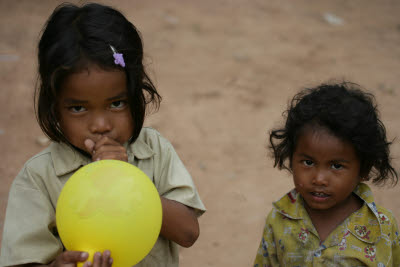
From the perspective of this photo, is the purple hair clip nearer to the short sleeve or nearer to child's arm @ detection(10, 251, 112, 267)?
the short sleeve

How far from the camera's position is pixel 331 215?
7.72 ft

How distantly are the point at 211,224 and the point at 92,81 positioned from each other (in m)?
2.31

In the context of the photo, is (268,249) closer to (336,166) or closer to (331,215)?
(331,215)

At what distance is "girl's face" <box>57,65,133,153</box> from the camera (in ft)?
6.09

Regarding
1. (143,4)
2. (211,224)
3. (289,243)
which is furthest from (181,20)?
(289,243)

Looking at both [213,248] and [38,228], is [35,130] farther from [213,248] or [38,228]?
[38,228]

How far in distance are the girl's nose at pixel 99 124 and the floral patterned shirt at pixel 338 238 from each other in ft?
3.36

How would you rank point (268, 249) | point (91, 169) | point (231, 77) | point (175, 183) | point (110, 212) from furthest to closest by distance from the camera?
point (231, 77), point (268, 249), point (175, 183), point (91, 169), point (110, 212)

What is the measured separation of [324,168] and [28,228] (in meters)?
1.32

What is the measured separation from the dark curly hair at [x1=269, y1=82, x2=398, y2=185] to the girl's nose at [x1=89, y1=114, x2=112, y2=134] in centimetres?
93

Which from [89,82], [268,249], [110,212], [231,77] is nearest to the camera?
[110,212]

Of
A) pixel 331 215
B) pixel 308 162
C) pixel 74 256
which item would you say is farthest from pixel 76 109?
pixel 331 215

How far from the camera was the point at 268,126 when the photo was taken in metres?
4.98

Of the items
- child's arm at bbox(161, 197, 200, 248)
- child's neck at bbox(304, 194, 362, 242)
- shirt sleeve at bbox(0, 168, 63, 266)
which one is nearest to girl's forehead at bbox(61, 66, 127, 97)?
shirt sleeve at bbox(0, 168, 63, 266)
